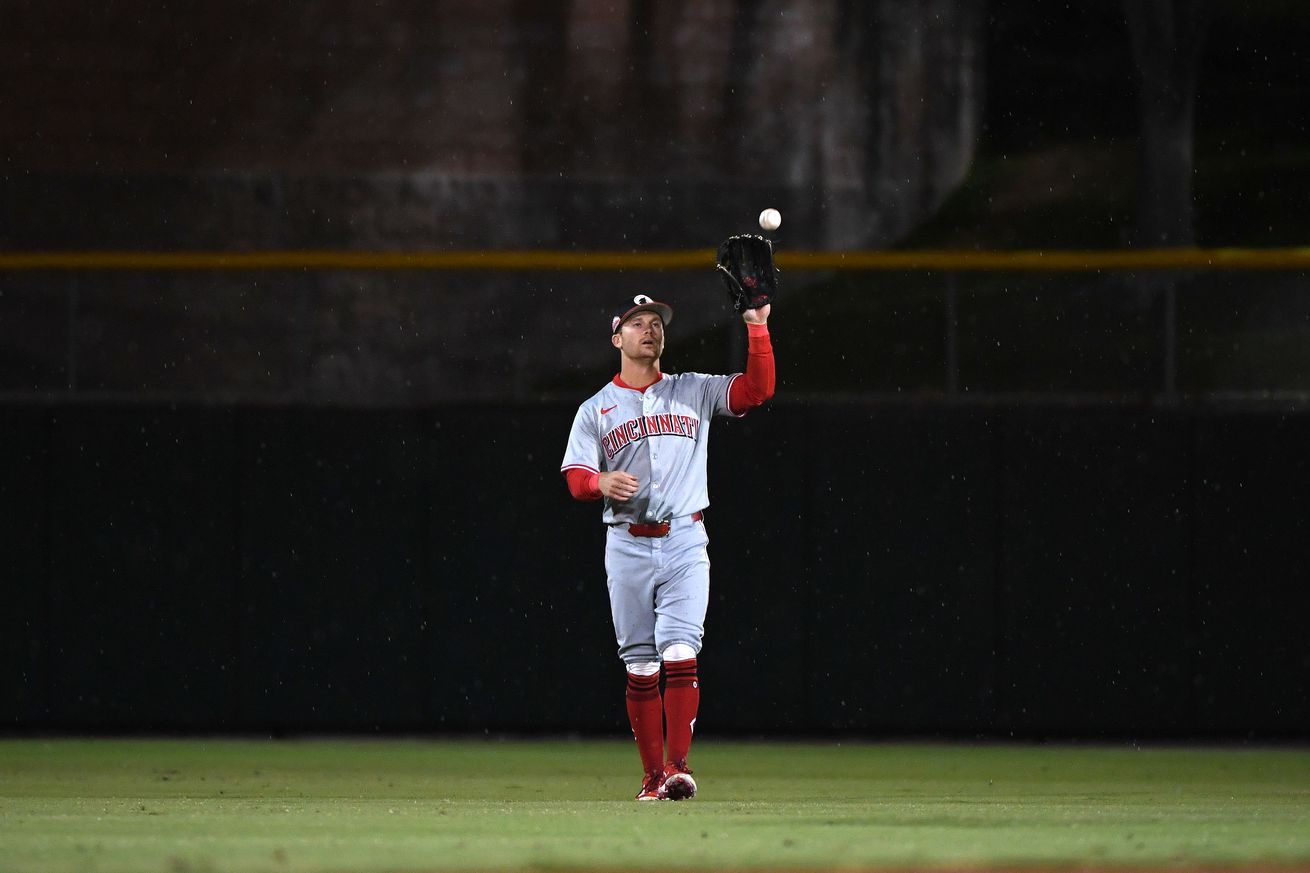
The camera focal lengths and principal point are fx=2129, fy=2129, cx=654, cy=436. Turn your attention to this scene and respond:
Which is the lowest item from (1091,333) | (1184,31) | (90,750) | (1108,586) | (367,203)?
(90,750)

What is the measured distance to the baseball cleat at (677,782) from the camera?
663 centimetres

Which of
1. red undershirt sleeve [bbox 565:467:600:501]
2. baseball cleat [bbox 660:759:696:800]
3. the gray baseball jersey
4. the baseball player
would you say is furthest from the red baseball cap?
baseball cleat [bbox 660:759:696:800]

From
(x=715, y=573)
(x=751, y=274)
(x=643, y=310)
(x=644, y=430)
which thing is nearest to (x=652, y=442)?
(x=644, y=430)

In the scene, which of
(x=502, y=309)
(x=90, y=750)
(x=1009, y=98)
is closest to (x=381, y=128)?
(x=502, y=309)

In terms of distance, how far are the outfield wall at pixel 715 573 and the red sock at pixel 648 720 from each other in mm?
3080

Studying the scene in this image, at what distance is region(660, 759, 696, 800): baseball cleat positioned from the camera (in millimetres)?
6629

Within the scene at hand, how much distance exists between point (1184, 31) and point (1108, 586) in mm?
6415

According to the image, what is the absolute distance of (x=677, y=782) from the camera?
663cm

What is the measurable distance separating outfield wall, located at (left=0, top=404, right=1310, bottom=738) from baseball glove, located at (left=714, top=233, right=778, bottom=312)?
3114 mm

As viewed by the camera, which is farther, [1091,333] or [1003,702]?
[1091,333]

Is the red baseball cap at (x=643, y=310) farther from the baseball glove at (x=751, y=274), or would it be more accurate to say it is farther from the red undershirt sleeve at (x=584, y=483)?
the red undershirt sleeve at (x=584, y=483)

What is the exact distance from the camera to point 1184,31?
14.9 metres

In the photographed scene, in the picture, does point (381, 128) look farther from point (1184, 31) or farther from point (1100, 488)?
point (1100, 488)

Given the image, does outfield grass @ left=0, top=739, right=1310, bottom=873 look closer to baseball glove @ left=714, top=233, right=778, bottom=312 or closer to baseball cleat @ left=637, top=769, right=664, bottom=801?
baseball cleat @ left=637, top=769, right=664, bottom=801
